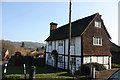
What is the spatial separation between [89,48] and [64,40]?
5.03 meters

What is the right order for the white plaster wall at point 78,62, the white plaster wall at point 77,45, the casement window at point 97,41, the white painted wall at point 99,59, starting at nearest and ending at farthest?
the white plaster wall at point 78,62
the white painted wall at point 99,59
the white plaster wall at point 77,45
the casement window at point 97,41

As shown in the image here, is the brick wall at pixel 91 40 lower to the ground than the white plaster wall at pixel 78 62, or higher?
higher

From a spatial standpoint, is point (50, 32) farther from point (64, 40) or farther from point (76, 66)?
point (76, 66)

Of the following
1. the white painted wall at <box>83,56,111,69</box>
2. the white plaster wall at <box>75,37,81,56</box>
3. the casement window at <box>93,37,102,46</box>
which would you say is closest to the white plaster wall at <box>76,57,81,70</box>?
the white painted wall at <box>83,56,111,69</box>

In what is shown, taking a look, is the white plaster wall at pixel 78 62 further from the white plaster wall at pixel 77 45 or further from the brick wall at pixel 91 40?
the brick wall at pixel 91 40

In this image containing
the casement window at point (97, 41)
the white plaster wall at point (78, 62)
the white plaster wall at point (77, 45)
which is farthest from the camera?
the casement window at point (97, 41)

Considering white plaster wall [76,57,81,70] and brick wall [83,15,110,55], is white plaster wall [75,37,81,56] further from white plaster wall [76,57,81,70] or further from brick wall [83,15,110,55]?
white plaster wall [76,57,81,70]

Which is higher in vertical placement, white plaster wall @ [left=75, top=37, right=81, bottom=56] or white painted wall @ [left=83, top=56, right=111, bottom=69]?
white plaster wall @ [left=75, top=37, right=81, bottom=56]

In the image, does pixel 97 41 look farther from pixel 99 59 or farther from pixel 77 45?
pixel 77 45

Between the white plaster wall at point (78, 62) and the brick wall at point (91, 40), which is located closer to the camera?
the white plaster wall at point (78, 62)

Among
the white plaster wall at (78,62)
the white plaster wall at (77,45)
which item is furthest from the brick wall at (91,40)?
the white plaster wall at (78,62)

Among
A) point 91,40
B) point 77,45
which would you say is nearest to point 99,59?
point 91,40

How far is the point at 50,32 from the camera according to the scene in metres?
36.2

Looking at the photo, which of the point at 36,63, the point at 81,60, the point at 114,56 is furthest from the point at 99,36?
the point at 36,63
